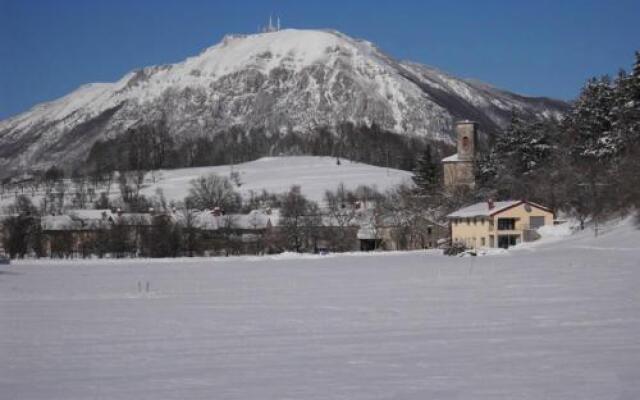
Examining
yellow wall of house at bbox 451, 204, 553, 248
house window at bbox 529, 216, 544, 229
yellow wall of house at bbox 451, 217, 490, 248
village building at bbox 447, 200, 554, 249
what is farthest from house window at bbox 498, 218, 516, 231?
house window at bbox 529, 216, 544, 229

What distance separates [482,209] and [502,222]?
10.2 feet

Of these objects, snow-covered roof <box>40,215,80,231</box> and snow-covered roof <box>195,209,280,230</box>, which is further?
snow-covered roof <box>195,209,280,230</box>

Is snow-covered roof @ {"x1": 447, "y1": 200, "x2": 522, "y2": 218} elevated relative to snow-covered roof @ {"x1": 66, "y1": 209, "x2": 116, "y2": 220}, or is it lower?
lower

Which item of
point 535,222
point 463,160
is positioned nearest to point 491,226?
point 535,222

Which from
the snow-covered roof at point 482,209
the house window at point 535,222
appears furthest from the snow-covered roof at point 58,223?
the house window at point 535,222

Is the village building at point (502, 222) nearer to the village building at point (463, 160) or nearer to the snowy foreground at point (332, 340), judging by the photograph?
the village building at point (463, 160)

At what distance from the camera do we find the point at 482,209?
85.3 m

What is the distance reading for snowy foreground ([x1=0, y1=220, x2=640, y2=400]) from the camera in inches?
581

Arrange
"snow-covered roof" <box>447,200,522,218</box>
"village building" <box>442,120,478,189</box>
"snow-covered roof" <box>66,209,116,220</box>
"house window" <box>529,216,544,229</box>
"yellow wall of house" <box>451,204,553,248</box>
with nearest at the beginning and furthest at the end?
"house window" <box>529,216,544,229</box> → "yellow wall of house" <box>451,204,553,248</box> → "snow-covered roof" <box>447,200,522,218</box> → "village building" <box>442,120,478,189</box> → "snow-covered roof" <box>66,209,116,220</box>

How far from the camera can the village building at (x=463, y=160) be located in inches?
4381

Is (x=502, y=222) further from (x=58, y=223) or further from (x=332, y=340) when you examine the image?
(x=332, y=340)

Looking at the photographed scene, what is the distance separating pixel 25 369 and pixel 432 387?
7.38m

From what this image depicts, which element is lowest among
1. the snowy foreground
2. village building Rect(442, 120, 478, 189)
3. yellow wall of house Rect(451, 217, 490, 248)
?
the snowy foreground

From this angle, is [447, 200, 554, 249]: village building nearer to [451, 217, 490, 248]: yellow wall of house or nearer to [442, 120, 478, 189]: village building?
[451, 217, 490, 248]: yellow wall of house
